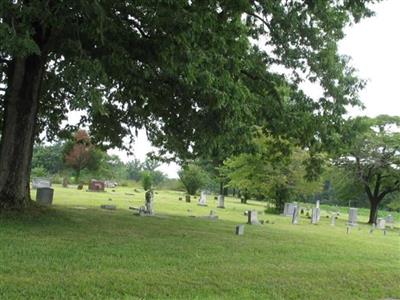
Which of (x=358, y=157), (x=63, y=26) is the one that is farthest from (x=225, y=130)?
(x=358, y=157)

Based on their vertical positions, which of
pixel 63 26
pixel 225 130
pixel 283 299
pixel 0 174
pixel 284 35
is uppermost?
pixel 284 35

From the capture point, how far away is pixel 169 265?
31.7 ft

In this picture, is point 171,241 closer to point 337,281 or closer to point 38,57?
point 337,281

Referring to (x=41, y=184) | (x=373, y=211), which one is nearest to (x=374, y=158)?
(x=373, y=211)

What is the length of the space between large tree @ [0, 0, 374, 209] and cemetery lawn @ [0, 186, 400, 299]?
281 cm

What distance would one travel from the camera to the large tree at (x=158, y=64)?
10.8m

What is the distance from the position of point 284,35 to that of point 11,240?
1027 centimetres

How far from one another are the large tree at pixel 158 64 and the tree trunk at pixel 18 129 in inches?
1.1

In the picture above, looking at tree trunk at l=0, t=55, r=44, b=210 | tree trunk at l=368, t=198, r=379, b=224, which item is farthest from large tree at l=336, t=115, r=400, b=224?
tree trunk at l=0, t=55, r=44, b=210

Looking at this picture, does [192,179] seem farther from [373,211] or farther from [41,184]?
[41,184]

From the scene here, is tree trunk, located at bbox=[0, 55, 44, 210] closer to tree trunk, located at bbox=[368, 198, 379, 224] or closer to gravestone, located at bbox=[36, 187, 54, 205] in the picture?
gravestone, located at bbox=[36, 187, 54, 205]

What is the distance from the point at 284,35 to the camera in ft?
54.8

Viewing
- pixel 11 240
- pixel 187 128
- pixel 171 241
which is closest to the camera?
pixel 11 240

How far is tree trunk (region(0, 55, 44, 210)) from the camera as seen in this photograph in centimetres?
1484
